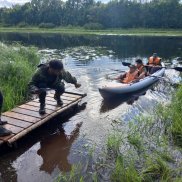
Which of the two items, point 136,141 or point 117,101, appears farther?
point 117,101

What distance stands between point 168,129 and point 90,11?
228 ft

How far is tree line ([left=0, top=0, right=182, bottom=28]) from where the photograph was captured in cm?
6519

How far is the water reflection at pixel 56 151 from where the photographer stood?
6168mm

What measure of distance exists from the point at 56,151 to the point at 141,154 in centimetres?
195

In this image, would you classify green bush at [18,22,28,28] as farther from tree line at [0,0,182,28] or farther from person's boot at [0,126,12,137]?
person's boot at [0,126,12,137]

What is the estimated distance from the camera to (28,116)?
7.58 m

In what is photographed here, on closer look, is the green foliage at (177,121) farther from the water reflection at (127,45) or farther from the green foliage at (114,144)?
the water reflection at (127,45)

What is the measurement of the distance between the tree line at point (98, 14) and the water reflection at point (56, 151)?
57.2 m

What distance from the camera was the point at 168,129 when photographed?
7.47 meters

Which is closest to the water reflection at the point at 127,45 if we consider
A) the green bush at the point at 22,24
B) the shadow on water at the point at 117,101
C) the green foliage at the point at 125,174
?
the shadow on water at the point at 117,101

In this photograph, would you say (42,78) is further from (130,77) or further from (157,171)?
(130,77)

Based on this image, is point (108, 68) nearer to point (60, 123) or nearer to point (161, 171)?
point (60, 123)

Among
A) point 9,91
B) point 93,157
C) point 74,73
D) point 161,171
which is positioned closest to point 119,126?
point 93,157

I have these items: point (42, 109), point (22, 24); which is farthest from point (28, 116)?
point (22, 24)
